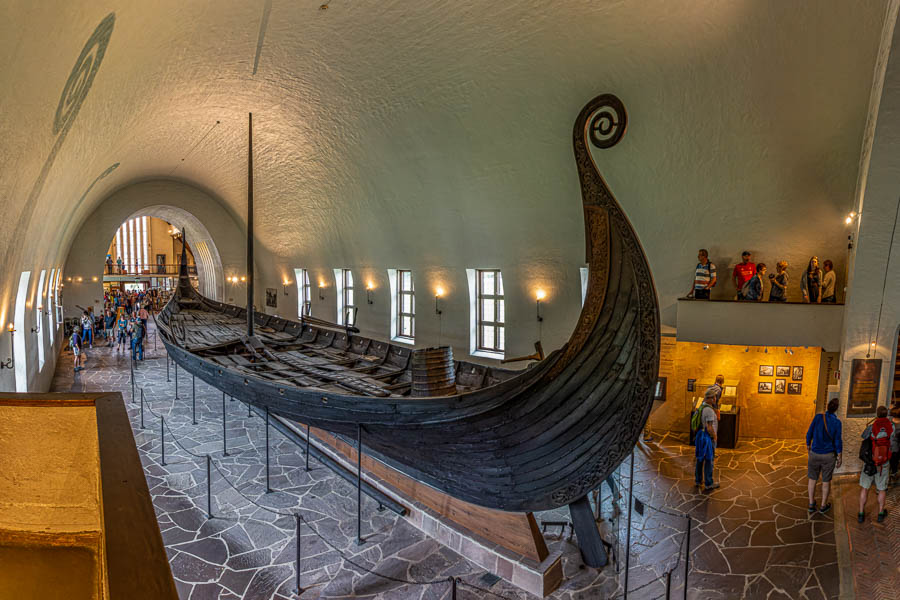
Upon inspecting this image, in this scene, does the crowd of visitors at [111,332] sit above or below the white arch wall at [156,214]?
below

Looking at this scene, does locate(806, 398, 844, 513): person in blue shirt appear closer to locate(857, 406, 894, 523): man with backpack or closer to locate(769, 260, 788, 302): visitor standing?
locate(857, 406, 894, 523): man with backpack

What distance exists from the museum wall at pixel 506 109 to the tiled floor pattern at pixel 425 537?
9.43 ft

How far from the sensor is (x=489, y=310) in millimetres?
11836

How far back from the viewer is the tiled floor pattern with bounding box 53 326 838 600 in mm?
4305

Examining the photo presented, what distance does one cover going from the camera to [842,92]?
20.7 feet

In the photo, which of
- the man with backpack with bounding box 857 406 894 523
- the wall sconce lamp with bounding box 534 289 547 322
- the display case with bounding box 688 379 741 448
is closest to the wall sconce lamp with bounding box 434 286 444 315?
the wall sconce lamp with bounding box 534 289 547 322

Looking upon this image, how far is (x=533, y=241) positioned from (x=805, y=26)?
199 inches

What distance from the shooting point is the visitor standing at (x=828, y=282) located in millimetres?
7281

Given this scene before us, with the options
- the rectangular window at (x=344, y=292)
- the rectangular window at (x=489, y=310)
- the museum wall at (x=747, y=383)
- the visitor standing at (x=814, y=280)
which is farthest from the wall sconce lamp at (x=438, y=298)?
the visitor standing at (x=814, y=280)

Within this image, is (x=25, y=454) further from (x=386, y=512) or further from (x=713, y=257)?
(x=713, y=257)

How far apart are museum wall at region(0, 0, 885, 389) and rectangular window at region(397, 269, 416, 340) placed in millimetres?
2768

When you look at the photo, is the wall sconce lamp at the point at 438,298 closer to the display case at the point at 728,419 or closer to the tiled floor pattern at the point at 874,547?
the display case at the point at 728,419

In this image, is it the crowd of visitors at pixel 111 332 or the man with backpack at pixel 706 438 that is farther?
the crowd of visitors at pixel 111 332

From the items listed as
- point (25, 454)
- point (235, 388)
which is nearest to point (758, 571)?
point (25, 454)
